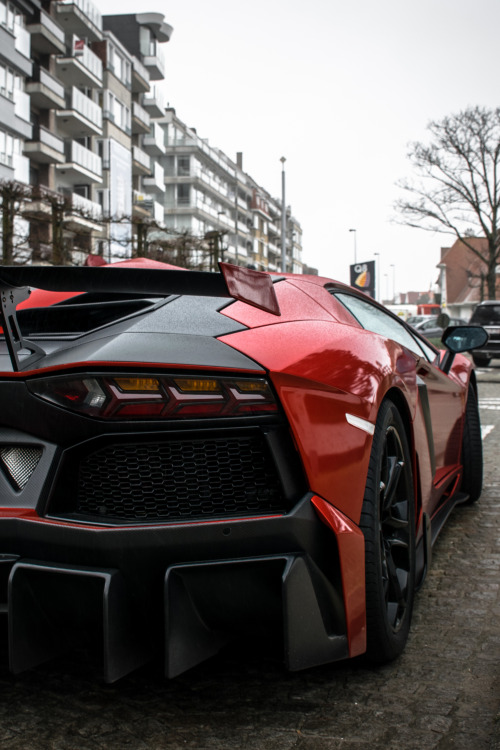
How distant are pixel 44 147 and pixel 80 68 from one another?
7061mm

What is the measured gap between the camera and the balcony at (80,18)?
42031 millimetres

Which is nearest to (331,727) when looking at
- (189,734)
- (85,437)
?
(189,734)

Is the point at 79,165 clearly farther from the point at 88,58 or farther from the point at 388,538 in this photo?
the point at 388,538

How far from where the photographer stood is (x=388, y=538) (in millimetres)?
2523

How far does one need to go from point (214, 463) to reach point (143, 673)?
2.60 ft

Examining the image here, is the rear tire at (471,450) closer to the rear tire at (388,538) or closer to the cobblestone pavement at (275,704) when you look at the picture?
the cobblestone pavement at (275,704)

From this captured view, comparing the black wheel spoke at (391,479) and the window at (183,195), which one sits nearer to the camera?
the black wheel spoke at (391,479)

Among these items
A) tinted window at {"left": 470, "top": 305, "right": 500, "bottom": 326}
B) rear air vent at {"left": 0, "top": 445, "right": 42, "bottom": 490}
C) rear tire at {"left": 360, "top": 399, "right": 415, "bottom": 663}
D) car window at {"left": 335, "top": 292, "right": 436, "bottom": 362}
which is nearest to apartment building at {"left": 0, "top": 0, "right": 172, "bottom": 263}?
tinted window at {"left": 470, "top": 305, "right": 500, "bottom": 326}

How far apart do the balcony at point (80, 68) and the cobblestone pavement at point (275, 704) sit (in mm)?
43176

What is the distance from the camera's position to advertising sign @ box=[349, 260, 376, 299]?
Answer: 1373 inches

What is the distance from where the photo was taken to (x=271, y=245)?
114312mm

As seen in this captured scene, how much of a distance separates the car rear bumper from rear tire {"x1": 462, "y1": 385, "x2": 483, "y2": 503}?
8.81 feet

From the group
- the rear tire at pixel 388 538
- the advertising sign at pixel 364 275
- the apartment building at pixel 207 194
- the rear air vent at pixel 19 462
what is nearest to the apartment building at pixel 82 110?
the advertising sign at pixel 364 275

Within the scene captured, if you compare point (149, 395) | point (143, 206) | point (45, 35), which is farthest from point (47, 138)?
point (149, 395)
